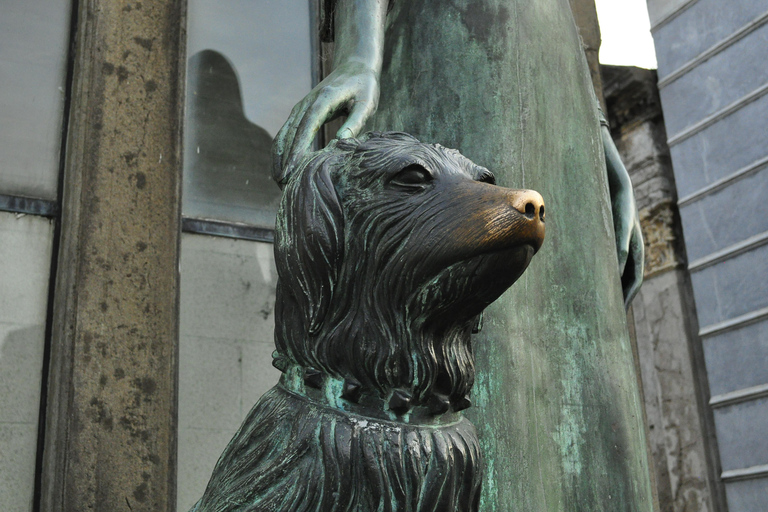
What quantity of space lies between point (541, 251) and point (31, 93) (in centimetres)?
258

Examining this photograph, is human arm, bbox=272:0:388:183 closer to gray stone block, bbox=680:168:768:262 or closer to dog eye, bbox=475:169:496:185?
dog eye, bbox=475:169:496:185

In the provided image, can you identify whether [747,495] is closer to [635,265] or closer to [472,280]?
[635,265]

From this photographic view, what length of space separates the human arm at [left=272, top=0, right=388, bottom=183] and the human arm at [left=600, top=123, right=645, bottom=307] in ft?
2.28

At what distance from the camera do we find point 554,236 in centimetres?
211

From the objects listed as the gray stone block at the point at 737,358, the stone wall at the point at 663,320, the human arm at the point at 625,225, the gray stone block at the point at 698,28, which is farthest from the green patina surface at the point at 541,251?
the stone wall at the point at 663,320

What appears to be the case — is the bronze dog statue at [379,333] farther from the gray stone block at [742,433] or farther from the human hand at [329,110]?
the gray stone block at [742,433]

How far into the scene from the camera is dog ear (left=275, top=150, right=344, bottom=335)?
1540 millimetres

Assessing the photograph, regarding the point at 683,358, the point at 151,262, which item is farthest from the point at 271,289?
the point at 683,358

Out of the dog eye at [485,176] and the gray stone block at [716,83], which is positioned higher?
the gray stone block at [716,83]

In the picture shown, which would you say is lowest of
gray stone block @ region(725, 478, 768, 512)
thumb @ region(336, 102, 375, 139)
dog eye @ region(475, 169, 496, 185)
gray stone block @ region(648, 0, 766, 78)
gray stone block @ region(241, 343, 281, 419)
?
gray stone block @ region(725, 478, 768, 512)

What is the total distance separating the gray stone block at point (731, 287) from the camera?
23.5ft

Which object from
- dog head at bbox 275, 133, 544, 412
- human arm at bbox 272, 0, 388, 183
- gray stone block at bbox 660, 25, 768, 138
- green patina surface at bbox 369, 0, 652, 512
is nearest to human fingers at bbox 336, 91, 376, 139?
human arm at bbox 272, 0, 388, 183

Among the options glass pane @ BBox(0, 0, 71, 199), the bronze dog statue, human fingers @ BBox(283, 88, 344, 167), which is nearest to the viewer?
the bronze dog statue

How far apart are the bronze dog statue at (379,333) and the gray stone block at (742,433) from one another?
614 cm
